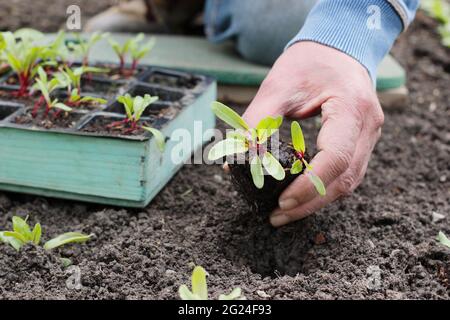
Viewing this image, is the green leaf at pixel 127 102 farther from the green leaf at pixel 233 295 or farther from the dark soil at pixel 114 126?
the green leaf at pixel 233 295

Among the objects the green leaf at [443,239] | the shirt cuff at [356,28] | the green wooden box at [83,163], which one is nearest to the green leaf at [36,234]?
the green wooden box at [83,163]

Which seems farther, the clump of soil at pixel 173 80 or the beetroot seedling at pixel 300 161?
the clump of soil at pixel 173 80

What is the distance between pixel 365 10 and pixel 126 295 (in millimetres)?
858

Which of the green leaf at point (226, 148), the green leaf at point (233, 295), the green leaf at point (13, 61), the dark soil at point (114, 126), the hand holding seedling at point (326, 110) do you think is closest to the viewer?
the green leaf at point (233, 295)

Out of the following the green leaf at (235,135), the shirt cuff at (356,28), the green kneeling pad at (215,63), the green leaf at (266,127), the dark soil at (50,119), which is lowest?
the green kneeling pad at (215,63)

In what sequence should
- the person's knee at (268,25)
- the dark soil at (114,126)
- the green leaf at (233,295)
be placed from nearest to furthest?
the green leaf at (233,295), the dark soil at (114,126), the person's knee at (268,25)

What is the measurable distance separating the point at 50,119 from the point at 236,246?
0.57 metres

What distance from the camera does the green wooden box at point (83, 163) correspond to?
157cm

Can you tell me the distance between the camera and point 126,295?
126cm

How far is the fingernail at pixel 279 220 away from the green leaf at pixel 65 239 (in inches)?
15.5

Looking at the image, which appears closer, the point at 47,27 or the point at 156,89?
the point at 156,89
